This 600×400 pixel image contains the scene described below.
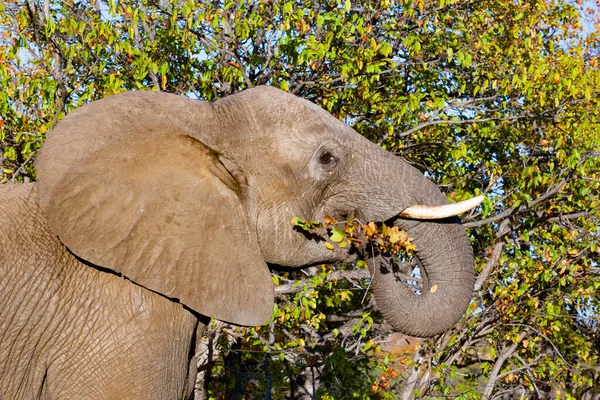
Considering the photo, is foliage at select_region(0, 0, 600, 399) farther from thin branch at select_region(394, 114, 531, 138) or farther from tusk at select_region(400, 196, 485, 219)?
tusk at select_region(400, 196, 485, 219)

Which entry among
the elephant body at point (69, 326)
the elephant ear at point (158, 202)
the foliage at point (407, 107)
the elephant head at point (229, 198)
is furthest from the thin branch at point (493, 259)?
the elephant body at point (69, 326)

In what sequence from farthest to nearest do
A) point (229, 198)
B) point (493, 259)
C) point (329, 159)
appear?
1. point (493, 259)
2. point (329, 159)
3. point (229, 198)

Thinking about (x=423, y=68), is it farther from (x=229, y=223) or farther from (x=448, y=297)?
(x=229, y=223)

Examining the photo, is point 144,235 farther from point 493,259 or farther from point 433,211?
point 493,259

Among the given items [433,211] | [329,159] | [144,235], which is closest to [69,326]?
[144,235]

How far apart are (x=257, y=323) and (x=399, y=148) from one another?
16.3 ft

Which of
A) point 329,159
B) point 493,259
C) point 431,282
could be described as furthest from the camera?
point 493,259

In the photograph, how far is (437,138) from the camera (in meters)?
9.44

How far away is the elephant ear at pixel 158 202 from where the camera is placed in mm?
4242

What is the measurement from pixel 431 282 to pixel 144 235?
1649 mm

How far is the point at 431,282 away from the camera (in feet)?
16.7

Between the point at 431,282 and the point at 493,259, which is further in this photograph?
the point at 493,259

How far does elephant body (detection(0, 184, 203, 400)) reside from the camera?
4.24 m

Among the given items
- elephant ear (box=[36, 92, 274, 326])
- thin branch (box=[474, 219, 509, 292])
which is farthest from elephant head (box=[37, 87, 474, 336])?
thin branch (box=[474, 219, 509, 292])
